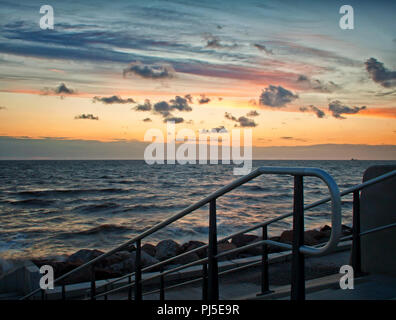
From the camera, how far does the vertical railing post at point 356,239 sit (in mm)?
3744

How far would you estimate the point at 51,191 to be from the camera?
42094 mm

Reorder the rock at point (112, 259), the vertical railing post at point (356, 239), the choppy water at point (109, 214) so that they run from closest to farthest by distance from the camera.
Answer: the vertical railing post at point (356, 239) → the rock at point (112, 259) → the choppy water at point (109, 214)

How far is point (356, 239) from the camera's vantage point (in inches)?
149

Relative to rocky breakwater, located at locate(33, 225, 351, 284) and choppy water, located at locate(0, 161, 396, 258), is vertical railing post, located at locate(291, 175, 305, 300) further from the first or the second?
choppy water, located at locate(0, 161, 396, 258)

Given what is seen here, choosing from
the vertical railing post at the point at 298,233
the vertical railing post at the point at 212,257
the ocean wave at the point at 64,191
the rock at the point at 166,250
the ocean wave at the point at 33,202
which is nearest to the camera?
the vertical railing post at the point at 298,233

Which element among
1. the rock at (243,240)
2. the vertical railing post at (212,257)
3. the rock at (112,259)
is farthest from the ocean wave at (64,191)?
the vertical railing post at (212,257)

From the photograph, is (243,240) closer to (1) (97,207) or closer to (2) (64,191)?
(1) (97,207)

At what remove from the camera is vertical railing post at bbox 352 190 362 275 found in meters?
3.74

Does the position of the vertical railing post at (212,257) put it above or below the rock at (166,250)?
above

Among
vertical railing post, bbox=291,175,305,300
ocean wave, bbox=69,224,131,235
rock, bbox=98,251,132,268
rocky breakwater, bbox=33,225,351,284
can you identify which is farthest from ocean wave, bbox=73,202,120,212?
vertical railing post, bbox=291,175,305,300

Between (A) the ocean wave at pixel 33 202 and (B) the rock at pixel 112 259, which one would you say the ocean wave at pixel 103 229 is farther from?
(A) the ocean wave at pixel 33 202

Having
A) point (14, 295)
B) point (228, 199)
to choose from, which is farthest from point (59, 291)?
point (228, 199)

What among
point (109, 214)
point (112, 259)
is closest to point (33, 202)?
point (109, 214)
